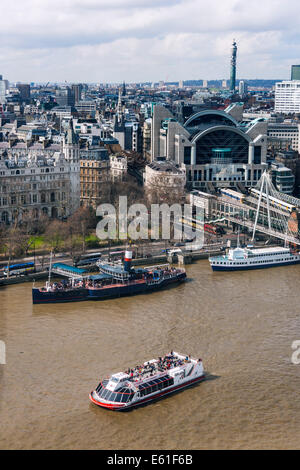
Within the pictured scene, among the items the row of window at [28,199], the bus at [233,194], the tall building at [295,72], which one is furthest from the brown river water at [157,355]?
the tall building at [295,72]

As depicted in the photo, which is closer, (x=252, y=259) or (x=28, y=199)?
(x=252, y=259)

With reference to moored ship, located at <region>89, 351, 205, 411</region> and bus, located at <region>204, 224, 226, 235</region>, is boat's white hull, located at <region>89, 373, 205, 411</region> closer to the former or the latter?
moored ship, located at <region>89, 351, 205, 411</region>

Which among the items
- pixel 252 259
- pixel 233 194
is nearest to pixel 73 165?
pixel 233 194

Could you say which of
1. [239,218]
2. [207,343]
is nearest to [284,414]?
[207,343]

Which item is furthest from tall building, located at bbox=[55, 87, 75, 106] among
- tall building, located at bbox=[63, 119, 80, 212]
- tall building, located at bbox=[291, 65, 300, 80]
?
tall building, located at bbox=[63, 119, 80, 212]

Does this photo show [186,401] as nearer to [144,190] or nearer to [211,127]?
[144,190]

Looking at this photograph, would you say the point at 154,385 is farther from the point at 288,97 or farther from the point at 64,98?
the point at 288,97
